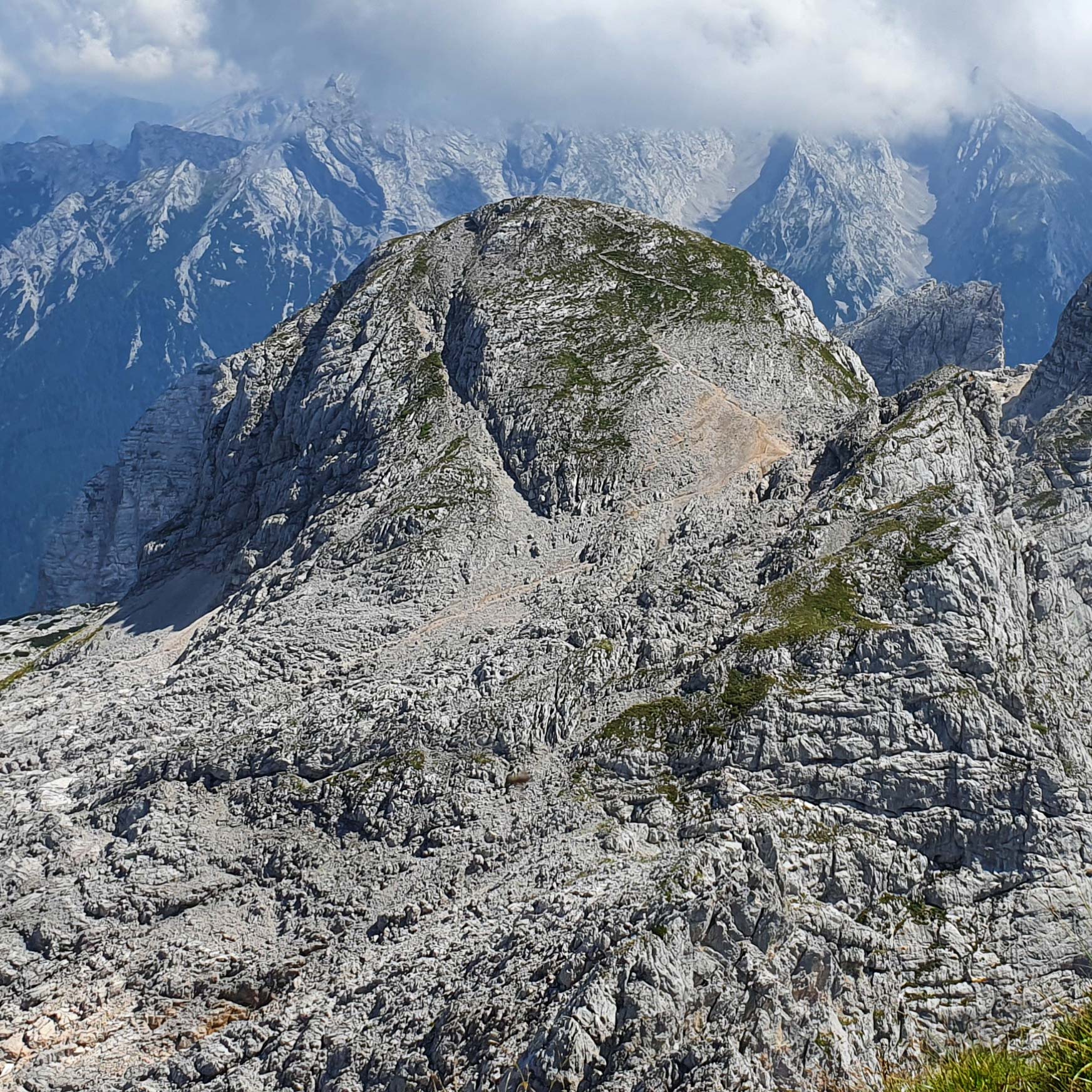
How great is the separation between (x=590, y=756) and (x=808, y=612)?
13141mm

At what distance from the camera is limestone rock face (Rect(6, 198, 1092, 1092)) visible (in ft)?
114

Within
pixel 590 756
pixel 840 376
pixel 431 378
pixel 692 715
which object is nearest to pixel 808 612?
pixel 692 715

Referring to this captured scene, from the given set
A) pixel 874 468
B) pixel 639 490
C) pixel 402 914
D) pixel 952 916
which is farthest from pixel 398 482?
pixel 952 916

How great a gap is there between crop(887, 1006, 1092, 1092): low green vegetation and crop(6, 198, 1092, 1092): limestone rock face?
314 inches

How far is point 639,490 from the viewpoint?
7400 cm

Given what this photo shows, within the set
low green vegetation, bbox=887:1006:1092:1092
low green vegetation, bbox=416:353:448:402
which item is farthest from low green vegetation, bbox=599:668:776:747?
low green vegetation, bbox=416:353:448:402

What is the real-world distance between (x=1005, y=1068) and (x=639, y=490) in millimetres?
59952

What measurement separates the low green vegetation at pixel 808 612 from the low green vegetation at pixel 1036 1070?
3237 centimetres

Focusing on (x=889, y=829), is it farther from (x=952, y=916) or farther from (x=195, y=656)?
(x=195, y=656)

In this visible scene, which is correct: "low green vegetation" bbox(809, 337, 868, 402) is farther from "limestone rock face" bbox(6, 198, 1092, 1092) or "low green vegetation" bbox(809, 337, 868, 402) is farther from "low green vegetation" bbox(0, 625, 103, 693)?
"low green vegetation" bbox(0, 625, 103, 693)

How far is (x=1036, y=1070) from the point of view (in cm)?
1497

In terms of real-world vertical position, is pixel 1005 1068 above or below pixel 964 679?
below

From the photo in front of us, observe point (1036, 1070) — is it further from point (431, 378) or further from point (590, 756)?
point (431, 378)

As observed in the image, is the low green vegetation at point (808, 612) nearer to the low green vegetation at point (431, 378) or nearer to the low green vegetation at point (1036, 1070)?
the low green vegetation at point (1036, 1070)
